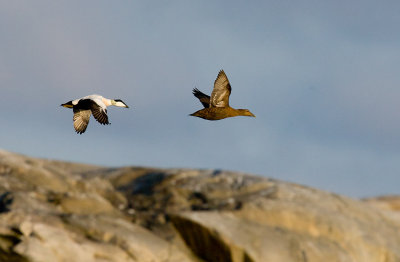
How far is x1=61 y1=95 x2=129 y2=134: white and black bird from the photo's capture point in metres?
11.4

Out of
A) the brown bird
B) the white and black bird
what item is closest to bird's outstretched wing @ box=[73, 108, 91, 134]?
the white and black bird

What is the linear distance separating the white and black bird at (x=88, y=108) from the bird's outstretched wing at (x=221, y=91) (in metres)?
1.47

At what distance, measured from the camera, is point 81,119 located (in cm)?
1230

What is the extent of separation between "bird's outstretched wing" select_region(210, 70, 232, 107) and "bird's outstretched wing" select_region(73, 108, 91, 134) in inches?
80.6

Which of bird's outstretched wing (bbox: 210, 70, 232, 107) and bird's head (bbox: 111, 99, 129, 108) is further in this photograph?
bird's outstretched wing (bbox: 210, 70, 232, 107)

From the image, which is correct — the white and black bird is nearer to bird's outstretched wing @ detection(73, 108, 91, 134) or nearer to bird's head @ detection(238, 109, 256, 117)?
bird's outstretched wing @ detection(73, 108, 91, 134)

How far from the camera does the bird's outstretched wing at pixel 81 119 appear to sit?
12.2m

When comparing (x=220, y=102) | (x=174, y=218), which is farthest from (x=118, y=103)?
(x=174, y=218)

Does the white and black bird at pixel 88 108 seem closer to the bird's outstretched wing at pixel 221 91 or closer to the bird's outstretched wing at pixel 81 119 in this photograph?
the bird's outstretched wing at pixel 81 119

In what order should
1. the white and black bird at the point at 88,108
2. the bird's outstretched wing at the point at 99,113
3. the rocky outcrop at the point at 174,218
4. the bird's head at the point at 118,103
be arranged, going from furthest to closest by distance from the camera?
the rocky outcrop at the point at 174,218
the bird's head at the point at 118,103
the white and black bird at the point at 88,108
the bird's outstretched wing at the point at 99,113

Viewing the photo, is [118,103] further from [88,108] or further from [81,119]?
[81,119]

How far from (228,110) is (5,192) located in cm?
1102

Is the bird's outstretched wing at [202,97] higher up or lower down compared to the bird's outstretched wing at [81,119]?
higher up

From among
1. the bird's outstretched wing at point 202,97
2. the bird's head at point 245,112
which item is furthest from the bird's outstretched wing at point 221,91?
the bird's outstretched wing at point 202,97
